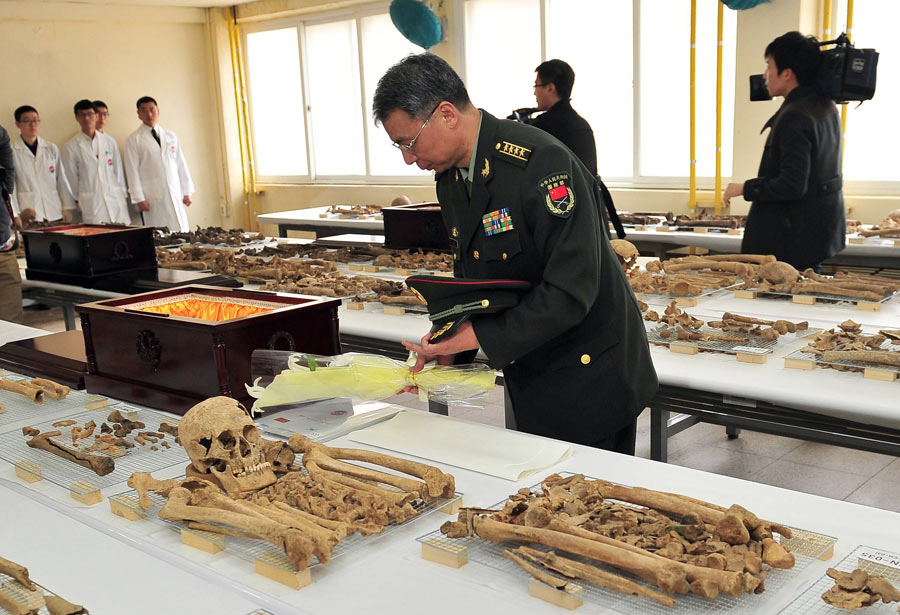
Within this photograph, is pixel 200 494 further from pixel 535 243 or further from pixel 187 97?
pixel 187 97

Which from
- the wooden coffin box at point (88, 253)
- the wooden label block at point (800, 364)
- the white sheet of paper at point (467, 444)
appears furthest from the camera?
the wooden coffin box at point (88, 253)

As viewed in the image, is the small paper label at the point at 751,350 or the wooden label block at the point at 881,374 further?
the small paper label at the point at 751,350

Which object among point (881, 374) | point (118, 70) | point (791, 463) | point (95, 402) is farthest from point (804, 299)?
point (118, 70)

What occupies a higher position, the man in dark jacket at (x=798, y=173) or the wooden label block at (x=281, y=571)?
the man in dark jacket at (x=798, y=173)

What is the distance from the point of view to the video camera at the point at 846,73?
3.92 m

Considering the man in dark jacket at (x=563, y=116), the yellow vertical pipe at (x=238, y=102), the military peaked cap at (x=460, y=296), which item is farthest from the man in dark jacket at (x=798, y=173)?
the yellow vertical pipe at (x=238, y=102)

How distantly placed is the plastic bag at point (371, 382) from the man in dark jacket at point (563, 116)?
3.20 meters

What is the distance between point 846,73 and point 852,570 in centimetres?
Result: 332

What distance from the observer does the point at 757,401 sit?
2.35m

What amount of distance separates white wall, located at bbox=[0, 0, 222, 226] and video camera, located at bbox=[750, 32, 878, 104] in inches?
355

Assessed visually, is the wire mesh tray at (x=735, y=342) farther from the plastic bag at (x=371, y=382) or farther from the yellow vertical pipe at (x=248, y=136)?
the yellow vertical pipe at (x=248, y=136)

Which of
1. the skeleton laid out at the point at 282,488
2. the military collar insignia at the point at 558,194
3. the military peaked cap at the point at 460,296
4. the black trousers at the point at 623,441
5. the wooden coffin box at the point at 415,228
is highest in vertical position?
the military collar insignia at the point at 558,194

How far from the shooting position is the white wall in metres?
10.1

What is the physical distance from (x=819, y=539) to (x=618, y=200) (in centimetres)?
728
